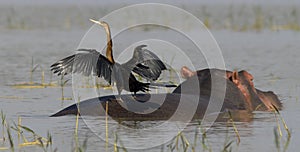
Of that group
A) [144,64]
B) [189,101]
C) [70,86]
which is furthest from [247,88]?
[70,86]

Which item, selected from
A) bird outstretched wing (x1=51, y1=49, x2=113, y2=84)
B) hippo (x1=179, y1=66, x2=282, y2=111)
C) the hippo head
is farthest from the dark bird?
the hippo head

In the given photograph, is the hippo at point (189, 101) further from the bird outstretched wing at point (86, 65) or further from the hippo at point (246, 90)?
the bird outstretched wing at point (86, 65)

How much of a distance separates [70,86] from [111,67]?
158 inches

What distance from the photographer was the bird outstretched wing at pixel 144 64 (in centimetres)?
820

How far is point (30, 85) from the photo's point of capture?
37.4 ft

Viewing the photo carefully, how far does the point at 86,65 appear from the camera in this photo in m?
7.72

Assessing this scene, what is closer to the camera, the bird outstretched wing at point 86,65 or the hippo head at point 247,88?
the bird outstretched wing at point 86,65

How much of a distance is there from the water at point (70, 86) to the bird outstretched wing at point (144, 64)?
1.67 feet

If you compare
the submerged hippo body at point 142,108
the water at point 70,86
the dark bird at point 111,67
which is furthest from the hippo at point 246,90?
the dark bird at point 111,67

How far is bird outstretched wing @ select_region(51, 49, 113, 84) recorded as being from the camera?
7715mm

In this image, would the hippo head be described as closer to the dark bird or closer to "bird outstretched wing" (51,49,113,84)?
the dark bird

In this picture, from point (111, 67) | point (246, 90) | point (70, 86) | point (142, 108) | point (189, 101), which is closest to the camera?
point (111, 67)

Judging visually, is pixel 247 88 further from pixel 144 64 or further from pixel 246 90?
pixel 144 64

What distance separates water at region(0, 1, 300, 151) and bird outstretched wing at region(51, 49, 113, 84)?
57cm
